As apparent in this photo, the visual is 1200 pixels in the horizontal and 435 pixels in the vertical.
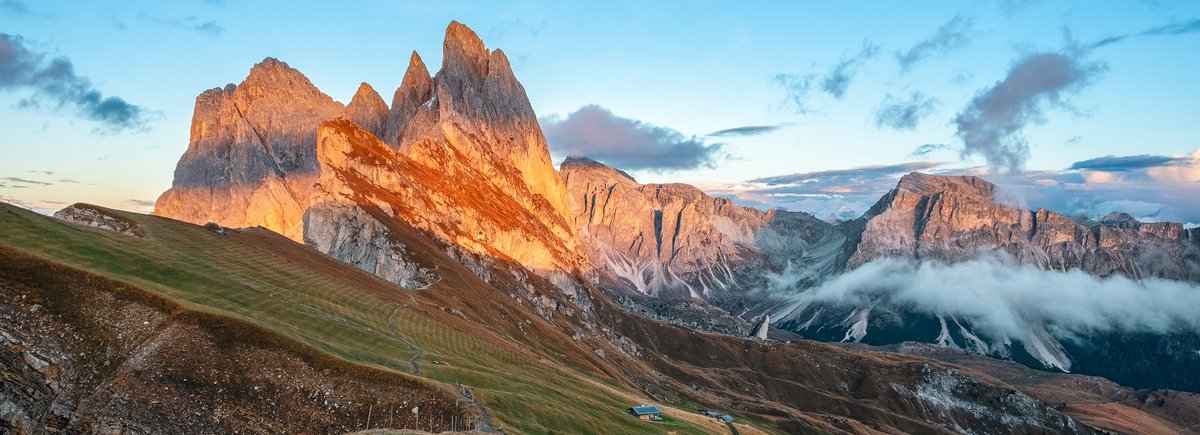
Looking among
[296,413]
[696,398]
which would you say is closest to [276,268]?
[296,413]

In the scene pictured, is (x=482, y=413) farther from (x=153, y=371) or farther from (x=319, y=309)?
(x=319, y=309)

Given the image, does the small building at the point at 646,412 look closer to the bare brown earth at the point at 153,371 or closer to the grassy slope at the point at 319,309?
the grassy slope at the point at 319,309

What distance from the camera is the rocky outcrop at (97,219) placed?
83250 millimetres

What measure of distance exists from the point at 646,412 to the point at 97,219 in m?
73.4

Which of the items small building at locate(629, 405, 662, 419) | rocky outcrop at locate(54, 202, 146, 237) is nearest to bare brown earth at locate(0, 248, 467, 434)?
rocky outcrop at locate(54, 202, 146, 237)

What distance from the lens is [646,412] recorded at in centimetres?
9694

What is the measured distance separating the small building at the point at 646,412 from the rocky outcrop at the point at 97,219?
6667 centimetres

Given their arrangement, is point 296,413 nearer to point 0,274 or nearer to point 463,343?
point 0,274

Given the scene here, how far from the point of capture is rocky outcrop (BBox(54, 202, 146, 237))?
83.2m

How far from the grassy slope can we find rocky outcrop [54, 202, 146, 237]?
7.03 ft

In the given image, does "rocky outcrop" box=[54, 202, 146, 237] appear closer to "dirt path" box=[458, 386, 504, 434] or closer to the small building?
"dirt path" box=[458, 386, 504, 434]

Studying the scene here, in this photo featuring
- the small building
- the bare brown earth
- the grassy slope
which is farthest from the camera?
the small building

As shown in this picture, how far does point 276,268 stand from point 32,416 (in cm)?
5533

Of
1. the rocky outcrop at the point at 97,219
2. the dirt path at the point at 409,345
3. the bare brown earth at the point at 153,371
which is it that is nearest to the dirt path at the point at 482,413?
the bare brown earth at the point at 153,371
